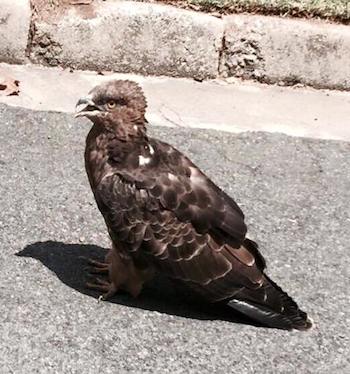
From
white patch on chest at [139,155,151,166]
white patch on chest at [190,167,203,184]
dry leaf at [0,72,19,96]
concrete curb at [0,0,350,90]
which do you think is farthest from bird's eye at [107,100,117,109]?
concrete curb at [0,0,350,90]

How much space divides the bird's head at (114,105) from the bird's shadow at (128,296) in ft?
2.49

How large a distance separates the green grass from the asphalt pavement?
1293 millimetres

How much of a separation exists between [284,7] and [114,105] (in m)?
3.30

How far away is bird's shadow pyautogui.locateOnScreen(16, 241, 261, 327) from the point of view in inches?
190

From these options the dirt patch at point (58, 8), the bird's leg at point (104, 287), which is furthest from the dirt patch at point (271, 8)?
the bird's leg at point (104, 287)

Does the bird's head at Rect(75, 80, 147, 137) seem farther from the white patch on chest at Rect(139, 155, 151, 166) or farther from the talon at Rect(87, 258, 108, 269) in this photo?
the talon at Rect(87, 258, 108, 269)

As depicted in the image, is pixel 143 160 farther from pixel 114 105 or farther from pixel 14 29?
pixel 14 29

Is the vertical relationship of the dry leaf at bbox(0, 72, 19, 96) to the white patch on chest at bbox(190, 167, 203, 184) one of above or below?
below

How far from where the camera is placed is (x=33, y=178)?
19.2 ft

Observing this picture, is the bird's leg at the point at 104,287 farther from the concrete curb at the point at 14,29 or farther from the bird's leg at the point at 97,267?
the concrete curb at the point at 14,29

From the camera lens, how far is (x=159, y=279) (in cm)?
514

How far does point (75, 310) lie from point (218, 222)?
2.55ft

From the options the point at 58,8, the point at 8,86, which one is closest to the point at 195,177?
the point at 8,86

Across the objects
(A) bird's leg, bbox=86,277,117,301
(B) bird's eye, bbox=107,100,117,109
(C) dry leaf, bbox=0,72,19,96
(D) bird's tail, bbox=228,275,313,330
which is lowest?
(A) bird's leg, bbox=86,277,117,301
